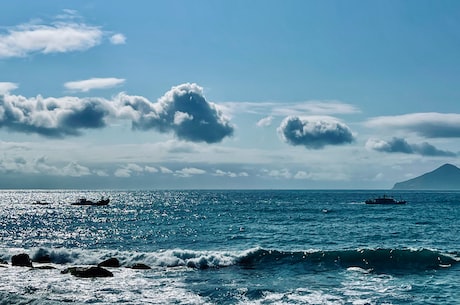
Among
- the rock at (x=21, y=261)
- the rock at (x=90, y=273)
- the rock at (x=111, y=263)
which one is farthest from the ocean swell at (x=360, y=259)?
the rock at (x=21, y=261)

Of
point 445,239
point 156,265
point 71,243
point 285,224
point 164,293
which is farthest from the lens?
point 285,224

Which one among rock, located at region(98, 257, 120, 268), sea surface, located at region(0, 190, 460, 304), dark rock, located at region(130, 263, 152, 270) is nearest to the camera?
sea surface, located at region(0, 190, 460, 304)

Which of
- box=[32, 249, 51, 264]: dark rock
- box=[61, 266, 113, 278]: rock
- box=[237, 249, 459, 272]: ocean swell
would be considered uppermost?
box=[237, 249, 459, 272]: ocean swell

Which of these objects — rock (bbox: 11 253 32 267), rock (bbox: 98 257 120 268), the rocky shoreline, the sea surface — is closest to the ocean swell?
the sea surface

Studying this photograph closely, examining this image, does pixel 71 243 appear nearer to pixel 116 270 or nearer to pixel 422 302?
pixel 116 270

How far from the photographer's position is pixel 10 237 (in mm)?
81812

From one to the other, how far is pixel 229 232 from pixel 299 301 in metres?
43.9

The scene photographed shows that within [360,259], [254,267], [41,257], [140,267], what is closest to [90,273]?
[140,267]

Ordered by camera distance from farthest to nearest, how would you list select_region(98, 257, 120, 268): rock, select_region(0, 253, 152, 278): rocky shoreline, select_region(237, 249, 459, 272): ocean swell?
1. select_region(98, 257, 120, 268): rock
2. select_region(237, 249, 459, 272): ocean swell
3. select_region(0, 253, 152, 278): rocky shoreline

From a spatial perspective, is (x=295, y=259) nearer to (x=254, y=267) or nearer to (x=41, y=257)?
(x=254, y=267)

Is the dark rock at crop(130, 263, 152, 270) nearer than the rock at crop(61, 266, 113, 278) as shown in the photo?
No

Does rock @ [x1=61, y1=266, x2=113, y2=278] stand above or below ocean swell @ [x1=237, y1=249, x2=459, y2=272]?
below

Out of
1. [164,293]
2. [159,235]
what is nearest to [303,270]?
[164,293]

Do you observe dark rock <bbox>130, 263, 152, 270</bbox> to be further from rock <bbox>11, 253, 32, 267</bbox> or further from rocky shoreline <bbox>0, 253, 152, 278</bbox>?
rock <bbox>11, 253, 32, 267</bbox>
